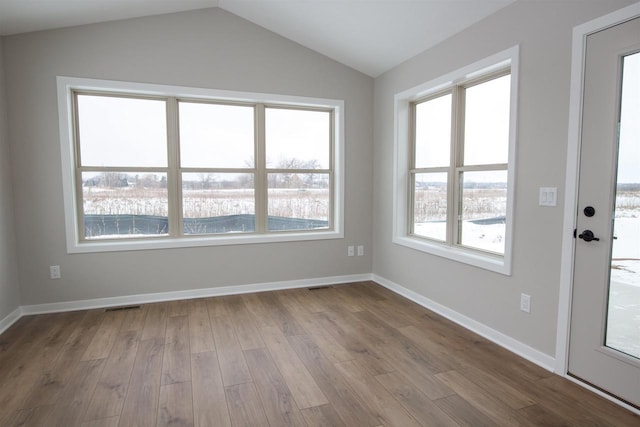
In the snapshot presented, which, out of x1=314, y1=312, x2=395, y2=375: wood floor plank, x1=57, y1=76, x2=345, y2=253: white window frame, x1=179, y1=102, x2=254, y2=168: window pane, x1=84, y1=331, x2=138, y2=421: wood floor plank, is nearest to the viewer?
x1=84, y1=331, x2=138, y2=421: wood floor plank

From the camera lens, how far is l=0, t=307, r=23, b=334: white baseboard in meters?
3.05

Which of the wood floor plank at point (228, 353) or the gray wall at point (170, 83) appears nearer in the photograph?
the wood floor plank at point (228, 353)

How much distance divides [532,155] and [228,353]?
2654 mm

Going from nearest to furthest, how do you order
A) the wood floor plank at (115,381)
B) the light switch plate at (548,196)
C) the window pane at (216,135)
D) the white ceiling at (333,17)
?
1. the wood floor plank at (115,381)
2. the light switch plate at (548,196)
3. the white ceiling at (333,17)
4. the window pane at (216,135)

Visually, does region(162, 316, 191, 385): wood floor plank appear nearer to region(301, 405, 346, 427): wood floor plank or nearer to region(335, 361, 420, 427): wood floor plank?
region(301, 405, 346, 427): wood floor plank

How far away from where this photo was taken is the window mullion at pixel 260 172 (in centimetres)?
413

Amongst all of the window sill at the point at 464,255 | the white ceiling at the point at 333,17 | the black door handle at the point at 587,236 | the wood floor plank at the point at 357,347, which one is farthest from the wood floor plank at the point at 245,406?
the white ceiling at the point at 333,17

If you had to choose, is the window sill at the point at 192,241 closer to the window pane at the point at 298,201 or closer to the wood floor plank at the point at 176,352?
the window pane at the point at 298,201

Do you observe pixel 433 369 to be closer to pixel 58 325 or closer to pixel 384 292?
pixel 384 292

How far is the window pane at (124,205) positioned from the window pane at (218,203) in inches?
10.1

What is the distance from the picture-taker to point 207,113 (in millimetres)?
3963

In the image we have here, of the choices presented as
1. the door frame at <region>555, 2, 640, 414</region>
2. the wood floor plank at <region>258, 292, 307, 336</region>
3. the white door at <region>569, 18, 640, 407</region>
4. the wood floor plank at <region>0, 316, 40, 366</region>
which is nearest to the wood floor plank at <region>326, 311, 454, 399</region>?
the wood floor plank at <region>258, 292, 307, 336</region>

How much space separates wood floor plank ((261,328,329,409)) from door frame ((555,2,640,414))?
1.60m

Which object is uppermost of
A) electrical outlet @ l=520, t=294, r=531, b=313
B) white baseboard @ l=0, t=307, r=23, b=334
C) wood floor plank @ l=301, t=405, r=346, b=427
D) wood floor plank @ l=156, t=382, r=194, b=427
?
electrical outlet @ l=520, t=294, r=531, b=313
